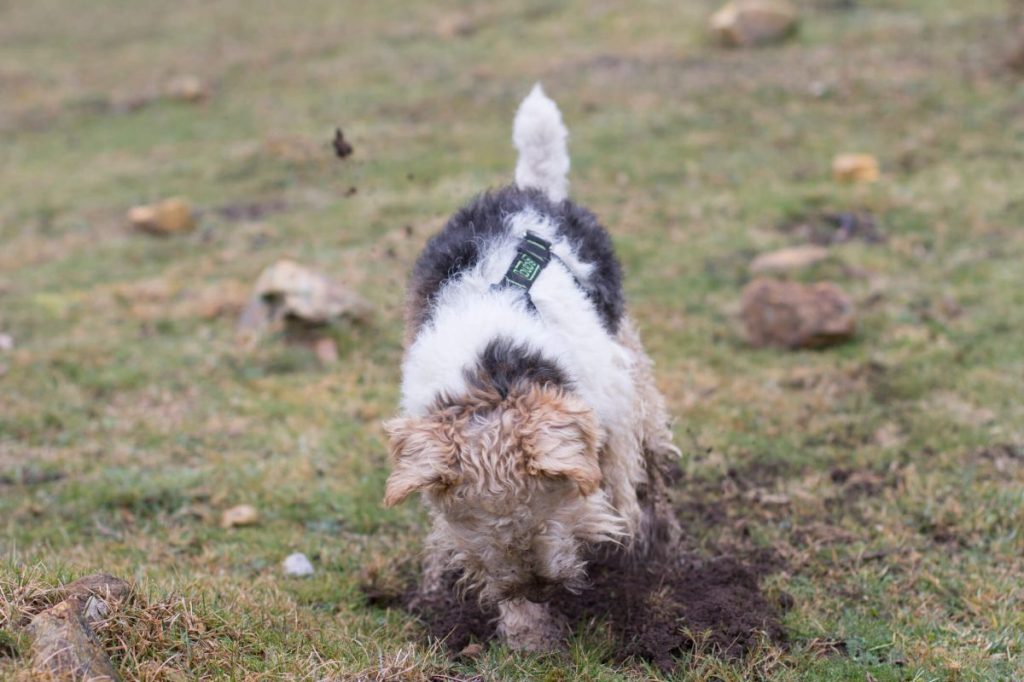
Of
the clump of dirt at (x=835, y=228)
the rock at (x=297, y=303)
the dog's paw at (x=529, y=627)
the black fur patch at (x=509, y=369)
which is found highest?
the black fur patch at (x=509, y=369)

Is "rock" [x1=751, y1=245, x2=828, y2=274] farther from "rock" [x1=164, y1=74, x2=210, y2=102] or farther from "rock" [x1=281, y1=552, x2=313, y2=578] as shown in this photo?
"rock" [x1=164, y1=74, x2=210, y2=102]

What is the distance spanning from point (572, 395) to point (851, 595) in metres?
1.80

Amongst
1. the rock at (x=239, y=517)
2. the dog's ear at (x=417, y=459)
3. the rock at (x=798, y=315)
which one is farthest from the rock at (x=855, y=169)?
the dog's ear at (x=417, y=459)

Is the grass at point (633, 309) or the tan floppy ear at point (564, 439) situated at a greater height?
the tan floppy ear at point (564, 439)

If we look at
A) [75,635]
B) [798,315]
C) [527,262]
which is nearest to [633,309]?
[798,315]

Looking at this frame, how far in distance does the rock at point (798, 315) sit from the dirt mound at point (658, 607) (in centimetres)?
271

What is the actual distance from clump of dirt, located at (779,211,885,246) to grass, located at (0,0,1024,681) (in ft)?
0.42

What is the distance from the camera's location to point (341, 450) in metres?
5.70

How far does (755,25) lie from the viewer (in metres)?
14.6

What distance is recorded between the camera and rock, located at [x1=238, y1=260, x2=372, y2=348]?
23.7 ft

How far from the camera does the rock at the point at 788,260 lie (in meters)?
7.89

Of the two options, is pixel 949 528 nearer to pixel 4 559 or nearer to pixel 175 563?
pixel 175 563

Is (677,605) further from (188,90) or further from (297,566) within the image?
(188,90)

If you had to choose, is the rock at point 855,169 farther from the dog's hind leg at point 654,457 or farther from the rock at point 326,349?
the dog's hind leg at point 654,457
